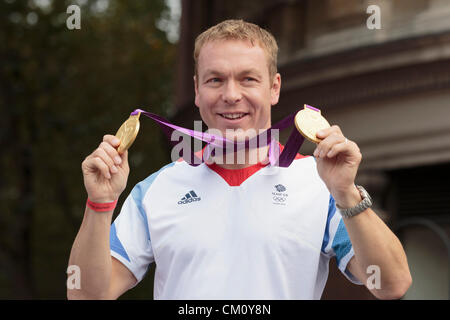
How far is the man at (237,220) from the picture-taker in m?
2.41

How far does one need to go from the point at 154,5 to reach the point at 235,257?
17.9m

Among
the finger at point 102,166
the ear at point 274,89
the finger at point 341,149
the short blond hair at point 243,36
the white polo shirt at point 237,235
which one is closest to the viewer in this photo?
the finger at point 341,149

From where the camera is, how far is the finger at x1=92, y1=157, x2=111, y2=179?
2402mm

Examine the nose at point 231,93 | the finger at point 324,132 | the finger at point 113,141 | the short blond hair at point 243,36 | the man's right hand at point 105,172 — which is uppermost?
the short blond hair at point 243,36

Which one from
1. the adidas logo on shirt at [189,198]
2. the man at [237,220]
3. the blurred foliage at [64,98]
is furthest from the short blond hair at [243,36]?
the blurred foliage at [64,98]

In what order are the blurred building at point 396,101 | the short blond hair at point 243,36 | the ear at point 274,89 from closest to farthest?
the short blond hair at point 243,36 < the ear at point 274,89 < the blurred building at point 396,101

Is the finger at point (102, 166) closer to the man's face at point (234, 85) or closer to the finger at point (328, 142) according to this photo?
the man's face at point (234, 85)

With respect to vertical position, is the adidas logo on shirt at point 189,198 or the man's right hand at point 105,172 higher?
the man's right hand at point 105,172

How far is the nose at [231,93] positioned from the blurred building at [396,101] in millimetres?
6626

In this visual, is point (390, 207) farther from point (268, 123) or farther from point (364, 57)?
point (268, 123)

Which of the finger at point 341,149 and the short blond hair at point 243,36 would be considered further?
the short blond hair at point 243,36

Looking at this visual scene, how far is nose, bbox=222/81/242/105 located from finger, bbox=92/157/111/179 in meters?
0.52

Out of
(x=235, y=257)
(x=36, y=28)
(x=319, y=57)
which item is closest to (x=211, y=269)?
(x=235, y=257)

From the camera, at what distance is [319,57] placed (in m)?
10.4
